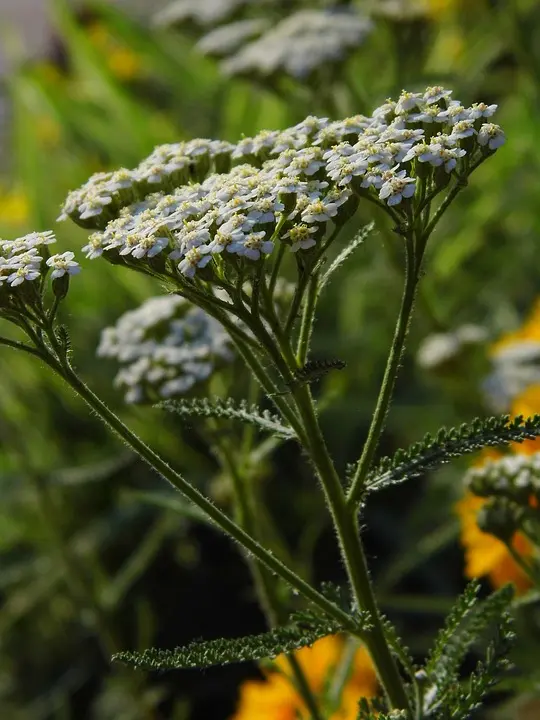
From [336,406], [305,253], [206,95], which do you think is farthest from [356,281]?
[305,253]

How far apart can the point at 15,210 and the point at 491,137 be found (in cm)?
296

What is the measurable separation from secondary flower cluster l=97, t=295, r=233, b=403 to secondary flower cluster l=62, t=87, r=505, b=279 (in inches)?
14.9

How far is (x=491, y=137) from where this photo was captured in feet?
3.24

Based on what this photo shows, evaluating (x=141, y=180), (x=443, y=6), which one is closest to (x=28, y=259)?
(x=141, y=180)

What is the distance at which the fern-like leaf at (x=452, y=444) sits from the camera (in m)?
0.92

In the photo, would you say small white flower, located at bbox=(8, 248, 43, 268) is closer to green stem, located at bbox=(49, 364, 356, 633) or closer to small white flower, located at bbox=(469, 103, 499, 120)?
green stem, located at bbox=(49, 364, 356, 633)

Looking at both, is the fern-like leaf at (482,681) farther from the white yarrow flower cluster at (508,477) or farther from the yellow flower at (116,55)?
the yellow flower at (116,55)

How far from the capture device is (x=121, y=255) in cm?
100

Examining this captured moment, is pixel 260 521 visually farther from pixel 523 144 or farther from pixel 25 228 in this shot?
pixel 25 228

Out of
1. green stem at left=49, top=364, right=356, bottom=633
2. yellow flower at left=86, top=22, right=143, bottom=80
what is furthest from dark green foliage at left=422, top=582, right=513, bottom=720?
yellow flower at left=86, top=22, right=143, bottom=80

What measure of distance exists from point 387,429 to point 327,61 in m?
1.00

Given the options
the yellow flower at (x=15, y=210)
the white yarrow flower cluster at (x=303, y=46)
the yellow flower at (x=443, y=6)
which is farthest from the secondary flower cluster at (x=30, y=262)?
the yellow flower at (x=443, y=6)

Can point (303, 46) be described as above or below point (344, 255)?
above

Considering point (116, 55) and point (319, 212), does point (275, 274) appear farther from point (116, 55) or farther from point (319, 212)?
point (116, 55)
